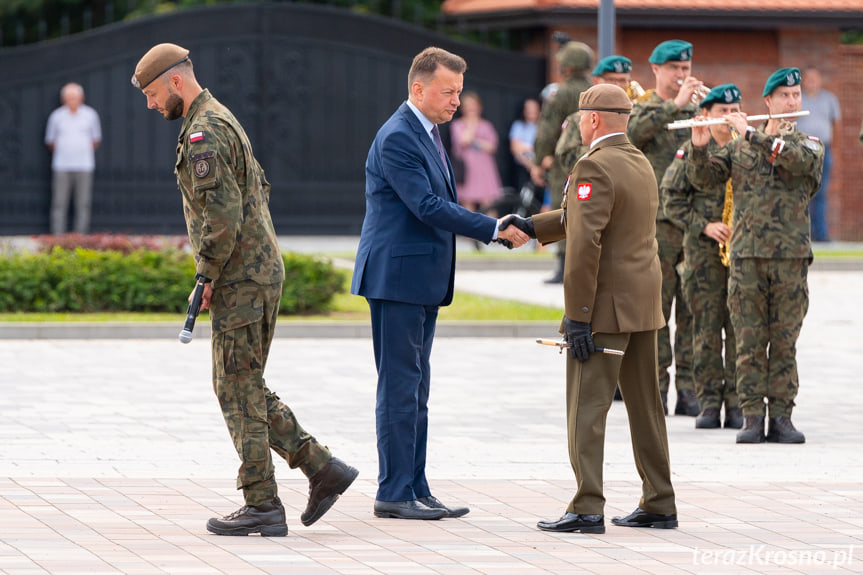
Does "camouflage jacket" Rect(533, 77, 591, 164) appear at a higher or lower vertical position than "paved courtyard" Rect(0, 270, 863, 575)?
higher

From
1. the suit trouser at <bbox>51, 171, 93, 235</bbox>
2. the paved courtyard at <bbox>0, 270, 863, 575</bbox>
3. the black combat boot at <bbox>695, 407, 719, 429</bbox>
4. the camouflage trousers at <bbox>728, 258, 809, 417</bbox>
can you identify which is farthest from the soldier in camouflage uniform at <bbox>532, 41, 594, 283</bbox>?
the suit trouser at <bbox>51, 171, 93, 235</bbox>

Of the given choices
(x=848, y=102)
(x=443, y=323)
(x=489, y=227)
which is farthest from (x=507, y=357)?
(x=848, y=102)

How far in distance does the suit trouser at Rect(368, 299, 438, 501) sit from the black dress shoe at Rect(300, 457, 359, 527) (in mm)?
291

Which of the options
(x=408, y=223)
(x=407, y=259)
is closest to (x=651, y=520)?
(x=407, y=259)

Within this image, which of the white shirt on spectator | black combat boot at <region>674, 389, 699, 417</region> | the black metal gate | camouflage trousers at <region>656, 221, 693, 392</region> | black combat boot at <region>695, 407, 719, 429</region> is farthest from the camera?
the black metal gate

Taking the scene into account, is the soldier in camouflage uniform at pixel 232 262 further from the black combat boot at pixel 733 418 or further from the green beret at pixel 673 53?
the green beret at pixel 673 53

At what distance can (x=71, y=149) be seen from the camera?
21172 millimetres

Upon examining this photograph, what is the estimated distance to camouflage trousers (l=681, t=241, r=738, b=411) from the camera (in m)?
9.85

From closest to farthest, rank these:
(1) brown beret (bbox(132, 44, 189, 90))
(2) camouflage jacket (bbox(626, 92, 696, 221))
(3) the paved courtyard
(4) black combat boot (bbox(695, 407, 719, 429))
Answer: (3) the paved courtyard, (1) brown beret (bbox(132, 44, 189, 90)), (4) black combat boot (bbox(695, 407, 719, 429)), (2) camouflage jacket (bbox(626, 92, 696, 221))

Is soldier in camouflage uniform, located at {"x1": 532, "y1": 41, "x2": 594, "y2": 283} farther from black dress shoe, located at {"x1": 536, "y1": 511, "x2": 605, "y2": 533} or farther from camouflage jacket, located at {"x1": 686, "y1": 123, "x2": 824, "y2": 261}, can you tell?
black dress shoe, located at {"x1": 536, "y1": 511, "x2": 605, "y2": 533}

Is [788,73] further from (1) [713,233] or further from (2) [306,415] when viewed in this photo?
(2) [306,415]

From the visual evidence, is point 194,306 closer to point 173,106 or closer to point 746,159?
point 173,106

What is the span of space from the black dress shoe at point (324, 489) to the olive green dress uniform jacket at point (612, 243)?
1.18 meters

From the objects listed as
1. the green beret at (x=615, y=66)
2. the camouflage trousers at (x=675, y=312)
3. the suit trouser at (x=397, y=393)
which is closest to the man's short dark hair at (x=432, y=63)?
the suit trouser at (x=397, y=393)
